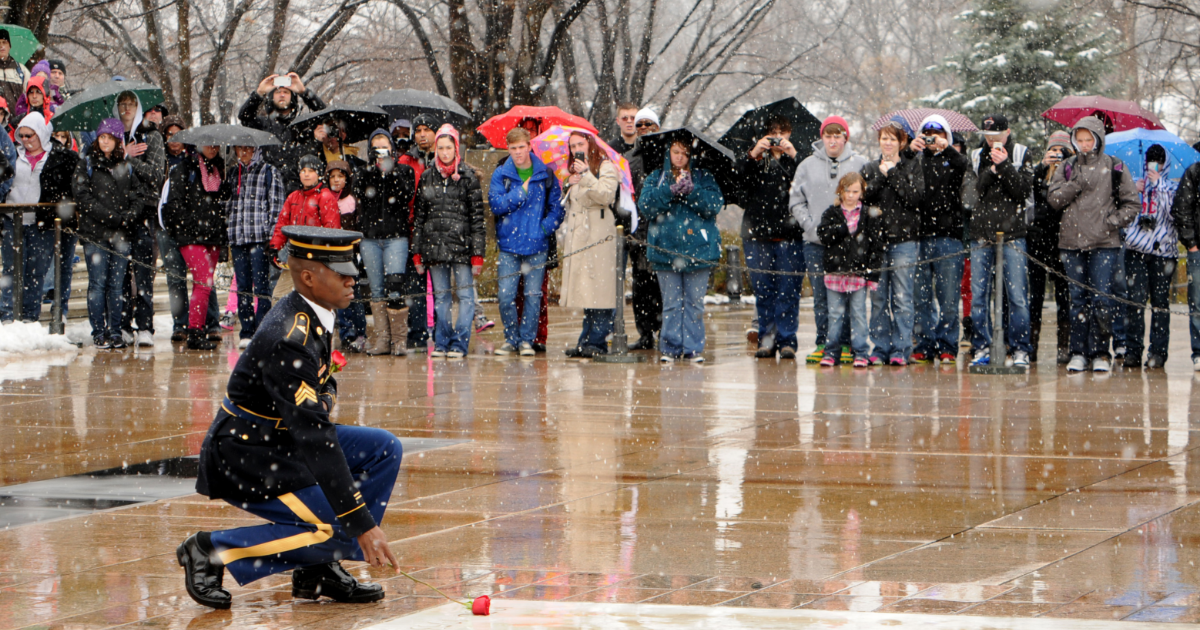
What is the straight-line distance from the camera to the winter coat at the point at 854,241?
13070 millimetres

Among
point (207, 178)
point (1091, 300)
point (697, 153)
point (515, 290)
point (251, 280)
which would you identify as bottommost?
point (1091, 300)

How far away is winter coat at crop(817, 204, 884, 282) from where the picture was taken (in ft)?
42.9

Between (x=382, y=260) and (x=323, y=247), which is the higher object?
(x=382, y=260)

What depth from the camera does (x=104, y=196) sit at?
1478cm

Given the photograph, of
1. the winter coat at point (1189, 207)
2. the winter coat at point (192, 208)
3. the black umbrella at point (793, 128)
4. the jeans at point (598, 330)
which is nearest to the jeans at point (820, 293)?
the black umbrella at point (793, 128)

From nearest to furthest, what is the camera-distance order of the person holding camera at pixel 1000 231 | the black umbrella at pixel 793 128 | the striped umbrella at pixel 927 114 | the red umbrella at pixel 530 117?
the person holding camera at pixel 1000 231 < the black umbrella at pixel 793 128 < the red umbrella at pixel 530 117 < the striped umbrella at pixel 927 114

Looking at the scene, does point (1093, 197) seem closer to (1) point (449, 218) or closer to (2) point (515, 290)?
(2) point (515, 290)

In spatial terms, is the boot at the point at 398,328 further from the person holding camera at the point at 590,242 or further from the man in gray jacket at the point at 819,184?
the man in gray jacket at the point at 819,184

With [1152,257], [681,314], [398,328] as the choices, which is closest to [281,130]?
[398,328]

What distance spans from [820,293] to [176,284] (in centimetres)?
663

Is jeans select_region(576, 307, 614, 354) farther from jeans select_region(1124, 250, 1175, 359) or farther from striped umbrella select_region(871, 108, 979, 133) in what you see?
striped umbrella select_region(871, 108, 979, 133)

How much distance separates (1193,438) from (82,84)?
37598mm

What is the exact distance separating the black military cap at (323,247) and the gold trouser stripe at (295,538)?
2.69ft

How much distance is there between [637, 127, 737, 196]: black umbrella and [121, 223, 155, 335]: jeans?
5.21m
